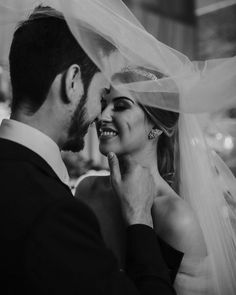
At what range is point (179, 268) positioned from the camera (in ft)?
4.09

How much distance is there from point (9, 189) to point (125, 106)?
602 mm

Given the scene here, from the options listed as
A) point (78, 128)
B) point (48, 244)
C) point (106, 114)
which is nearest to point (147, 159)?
point (106, 114)

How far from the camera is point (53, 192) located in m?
0.83

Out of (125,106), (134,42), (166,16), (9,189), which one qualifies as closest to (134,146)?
(125,106)

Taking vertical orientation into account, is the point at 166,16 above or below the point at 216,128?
below

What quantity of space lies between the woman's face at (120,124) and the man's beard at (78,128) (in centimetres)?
30

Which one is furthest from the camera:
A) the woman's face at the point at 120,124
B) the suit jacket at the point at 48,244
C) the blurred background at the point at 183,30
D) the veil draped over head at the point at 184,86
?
the blurred background at the point at 183,30

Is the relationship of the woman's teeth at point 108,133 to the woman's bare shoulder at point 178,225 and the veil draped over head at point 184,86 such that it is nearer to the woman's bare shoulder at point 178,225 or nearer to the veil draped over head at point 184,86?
the veil draped over head at point 184,86

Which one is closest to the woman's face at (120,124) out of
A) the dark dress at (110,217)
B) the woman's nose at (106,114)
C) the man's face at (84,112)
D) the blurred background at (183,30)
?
the woman's nose at (106,114)

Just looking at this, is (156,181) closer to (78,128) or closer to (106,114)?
(106,114)

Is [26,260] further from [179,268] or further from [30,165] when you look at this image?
[179,268]

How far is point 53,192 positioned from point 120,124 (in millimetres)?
557

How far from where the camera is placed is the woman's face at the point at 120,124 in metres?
1.35

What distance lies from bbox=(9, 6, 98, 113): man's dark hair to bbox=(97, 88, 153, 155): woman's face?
0.36m
